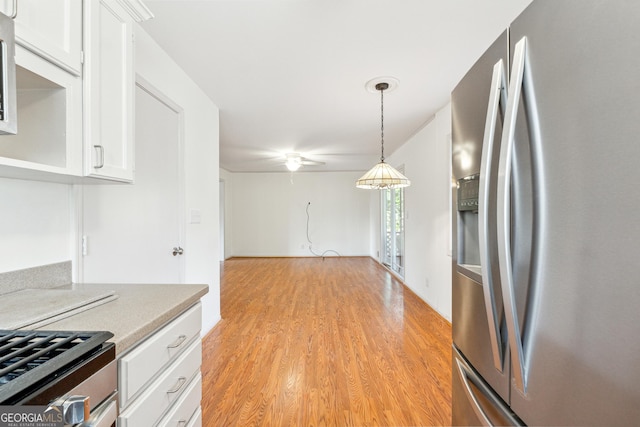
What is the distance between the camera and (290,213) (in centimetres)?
741

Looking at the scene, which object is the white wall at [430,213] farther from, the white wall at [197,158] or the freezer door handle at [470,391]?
the white wall at [197,158]

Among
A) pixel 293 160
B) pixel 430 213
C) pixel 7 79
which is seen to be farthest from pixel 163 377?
pixel 293 160

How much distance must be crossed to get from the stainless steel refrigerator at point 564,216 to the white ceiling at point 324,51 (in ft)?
3.62

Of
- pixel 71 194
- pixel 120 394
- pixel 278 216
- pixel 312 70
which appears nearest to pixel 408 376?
pixel 120 394

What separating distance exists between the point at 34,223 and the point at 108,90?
26.1 inches

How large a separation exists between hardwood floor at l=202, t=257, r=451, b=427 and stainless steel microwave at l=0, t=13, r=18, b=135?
66.8 inches

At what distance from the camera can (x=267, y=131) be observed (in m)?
3.81

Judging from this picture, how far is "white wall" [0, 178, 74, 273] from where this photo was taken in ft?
3.46

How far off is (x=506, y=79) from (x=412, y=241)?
11.7 feet

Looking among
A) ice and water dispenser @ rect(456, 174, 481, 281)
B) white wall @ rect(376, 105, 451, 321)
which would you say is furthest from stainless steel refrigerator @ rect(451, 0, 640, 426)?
white wall @ rect(376, 105, 451, 321)

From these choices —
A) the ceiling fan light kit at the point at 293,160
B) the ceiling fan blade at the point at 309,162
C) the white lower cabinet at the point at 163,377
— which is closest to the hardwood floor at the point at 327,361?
the white lower cabinet at the point at 163,377

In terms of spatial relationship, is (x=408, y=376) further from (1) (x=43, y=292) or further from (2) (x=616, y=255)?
(1) (x=43, y=292)

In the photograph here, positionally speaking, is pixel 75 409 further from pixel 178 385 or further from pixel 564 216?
pixel 564 216

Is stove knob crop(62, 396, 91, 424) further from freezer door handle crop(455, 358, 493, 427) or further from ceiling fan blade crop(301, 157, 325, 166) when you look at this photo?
ceiling fan blade crop(301, 157, 325, 166)
